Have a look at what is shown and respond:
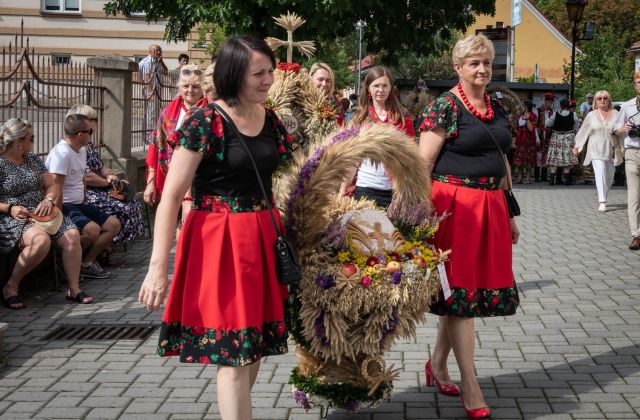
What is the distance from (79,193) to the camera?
907cm

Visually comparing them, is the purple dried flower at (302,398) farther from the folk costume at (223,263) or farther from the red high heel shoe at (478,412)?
the red high heel shoe at (478,412)

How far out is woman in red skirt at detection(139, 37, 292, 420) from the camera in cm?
385

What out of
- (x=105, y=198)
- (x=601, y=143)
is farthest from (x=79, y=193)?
(x=601, y=143)

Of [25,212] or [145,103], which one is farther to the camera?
[145,103]

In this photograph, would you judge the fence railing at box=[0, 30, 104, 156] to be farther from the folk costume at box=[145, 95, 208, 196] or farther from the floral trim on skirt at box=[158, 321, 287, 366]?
the floral trim on skirt at box=[158, 321, 287, 366]

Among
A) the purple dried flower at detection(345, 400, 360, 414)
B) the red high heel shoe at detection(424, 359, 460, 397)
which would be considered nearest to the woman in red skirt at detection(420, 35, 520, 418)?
the red high heel shoe at detection(424, 359, 460, 397)

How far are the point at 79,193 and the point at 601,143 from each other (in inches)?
339

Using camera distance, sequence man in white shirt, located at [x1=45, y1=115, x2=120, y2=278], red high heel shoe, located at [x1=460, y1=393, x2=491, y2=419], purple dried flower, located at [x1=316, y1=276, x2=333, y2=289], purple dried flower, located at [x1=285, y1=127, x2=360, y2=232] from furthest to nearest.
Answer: man in white shirt, located at [x1=45, y1=115, x2=120, y2=278]
red high heel shoe, located at [x1=460, y1=393, x2=491, y2=419]
purple dried flower, located at [x1=285, y1=127, x2=360, y2=232]
purple dried flower, located at [x1=316, y1=276, x2=333, y2=289]

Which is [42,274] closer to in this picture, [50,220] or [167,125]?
[50,220]

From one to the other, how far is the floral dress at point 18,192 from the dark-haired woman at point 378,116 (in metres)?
2.94

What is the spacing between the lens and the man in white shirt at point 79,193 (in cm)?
884

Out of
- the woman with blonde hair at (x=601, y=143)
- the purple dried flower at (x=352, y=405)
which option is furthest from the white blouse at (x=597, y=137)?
the purple dried flower at (x=352, y=405)

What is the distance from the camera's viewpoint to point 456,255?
4945 mm

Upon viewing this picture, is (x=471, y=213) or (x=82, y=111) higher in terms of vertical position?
(x=82, y=111)
